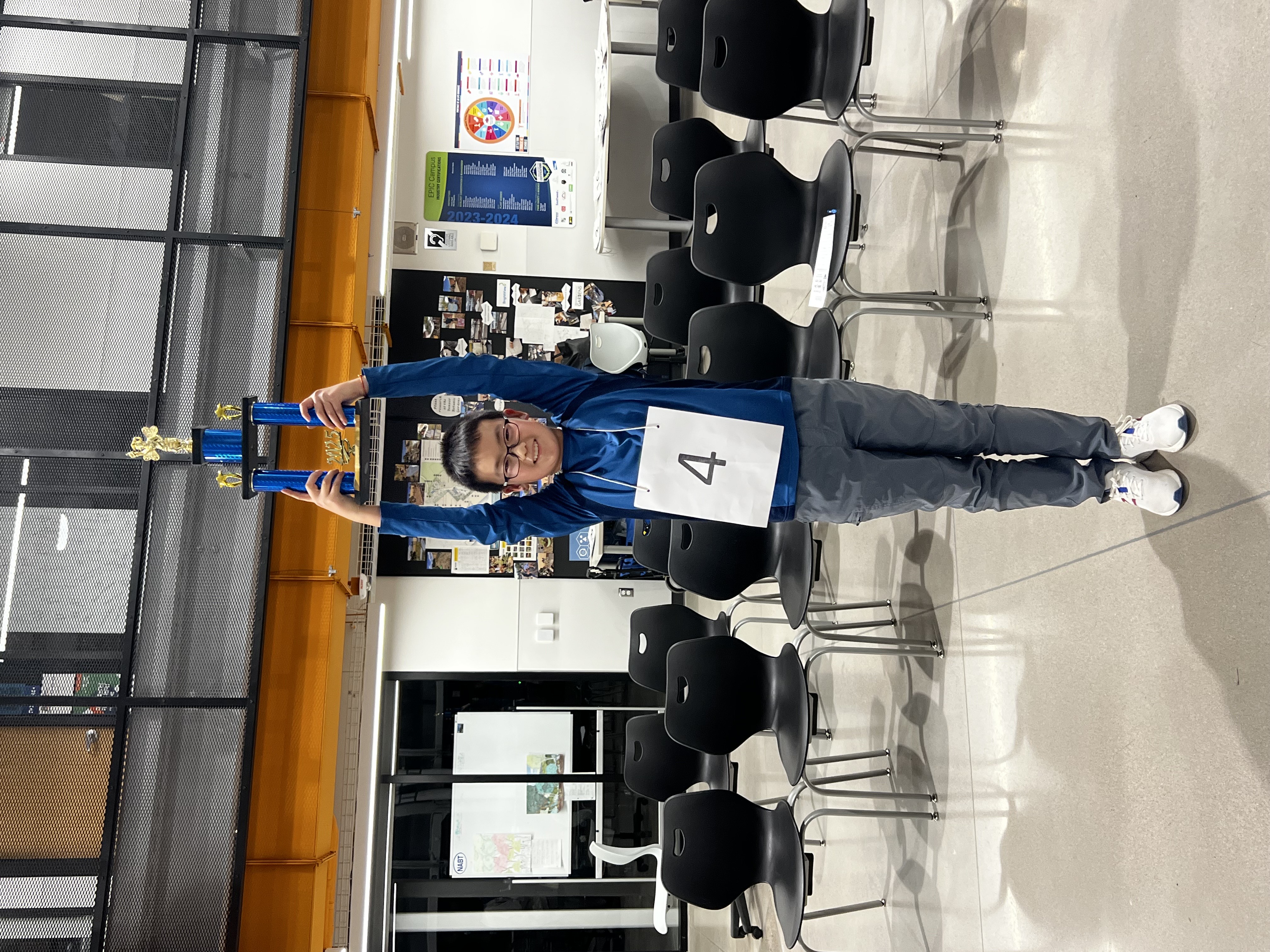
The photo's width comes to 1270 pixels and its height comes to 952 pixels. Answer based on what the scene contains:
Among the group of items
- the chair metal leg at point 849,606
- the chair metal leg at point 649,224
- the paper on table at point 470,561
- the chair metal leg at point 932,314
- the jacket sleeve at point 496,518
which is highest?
the chair metal leg at point 649,224

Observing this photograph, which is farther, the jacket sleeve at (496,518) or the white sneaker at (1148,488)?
the jacket sleeve at (496,518)

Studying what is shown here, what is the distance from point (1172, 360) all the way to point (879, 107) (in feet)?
7.54

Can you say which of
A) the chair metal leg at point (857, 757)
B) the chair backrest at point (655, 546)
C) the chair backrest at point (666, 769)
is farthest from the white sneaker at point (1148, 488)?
the chair backrest at point (666, 769)

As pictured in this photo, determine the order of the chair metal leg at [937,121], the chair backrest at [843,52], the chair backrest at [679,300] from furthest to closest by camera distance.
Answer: the chair backrest at [679,300], the chair metal leg at [937,121], the chair backrest at [843,52]

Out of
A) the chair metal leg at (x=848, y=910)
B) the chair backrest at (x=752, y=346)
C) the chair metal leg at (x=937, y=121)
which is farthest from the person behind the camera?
the chair backrest at (x=752, y=346)

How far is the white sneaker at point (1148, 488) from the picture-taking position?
2.05 metres

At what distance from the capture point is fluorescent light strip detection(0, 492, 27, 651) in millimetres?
3639

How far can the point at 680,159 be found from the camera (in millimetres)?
4105

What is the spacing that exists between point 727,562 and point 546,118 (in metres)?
4.01

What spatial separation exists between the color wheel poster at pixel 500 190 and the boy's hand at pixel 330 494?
4.07m

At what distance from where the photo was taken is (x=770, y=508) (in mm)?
2232

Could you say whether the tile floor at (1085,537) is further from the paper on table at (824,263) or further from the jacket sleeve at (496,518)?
the jacket sleeve at (496,518)

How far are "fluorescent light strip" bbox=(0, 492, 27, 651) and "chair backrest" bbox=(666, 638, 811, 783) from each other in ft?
9.27

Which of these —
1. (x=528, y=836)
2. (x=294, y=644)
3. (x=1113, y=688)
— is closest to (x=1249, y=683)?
(x=1113, y=688)
